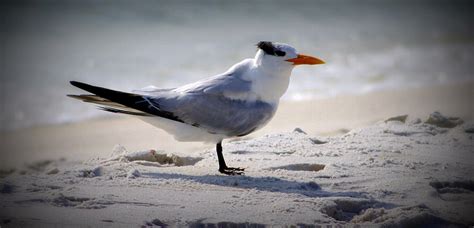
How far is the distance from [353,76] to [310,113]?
1885mm

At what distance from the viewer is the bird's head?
13.9 ft

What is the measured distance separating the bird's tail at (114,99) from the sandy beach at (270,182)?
0.37 m

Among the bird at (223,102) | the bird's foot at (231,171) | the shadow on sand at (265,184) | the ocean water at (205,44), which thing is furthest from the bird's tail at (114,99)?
the ocean water at (205,44)

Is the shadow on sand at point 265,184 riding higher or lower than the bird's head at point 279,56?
lower

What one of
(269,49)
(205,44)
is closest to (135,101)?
(269,49)

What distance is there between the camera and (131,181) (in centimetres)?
395

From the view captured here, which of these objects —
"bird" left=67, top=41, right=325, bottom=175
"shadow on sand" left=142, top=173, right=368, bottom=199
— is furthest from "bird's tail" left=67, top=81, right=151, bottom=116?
"shadow on sand" left=142, top=173, right=368, bottom=199

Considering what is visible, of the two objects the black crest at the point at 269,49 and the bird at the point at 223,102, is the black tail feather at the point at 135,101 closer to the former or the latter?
the bird at the point at 223,102

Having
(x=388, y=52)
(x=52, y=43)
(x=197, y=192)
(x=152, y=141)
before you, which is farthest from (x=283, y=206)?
(x=52, y=43)

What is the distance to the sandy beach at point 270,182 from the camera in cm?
341

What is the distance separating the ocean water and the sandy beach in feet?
6.98

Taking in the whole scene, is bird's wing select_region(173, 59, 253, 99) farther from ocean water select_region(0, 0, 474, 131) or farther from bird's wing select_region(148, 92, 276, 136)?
ocean water select_region(0, 0, 474, 131)

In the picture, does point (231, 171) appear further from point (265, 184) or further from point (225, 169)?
point (265, 184)

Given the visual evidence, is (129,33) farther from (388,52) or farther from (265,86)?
(265,86)
